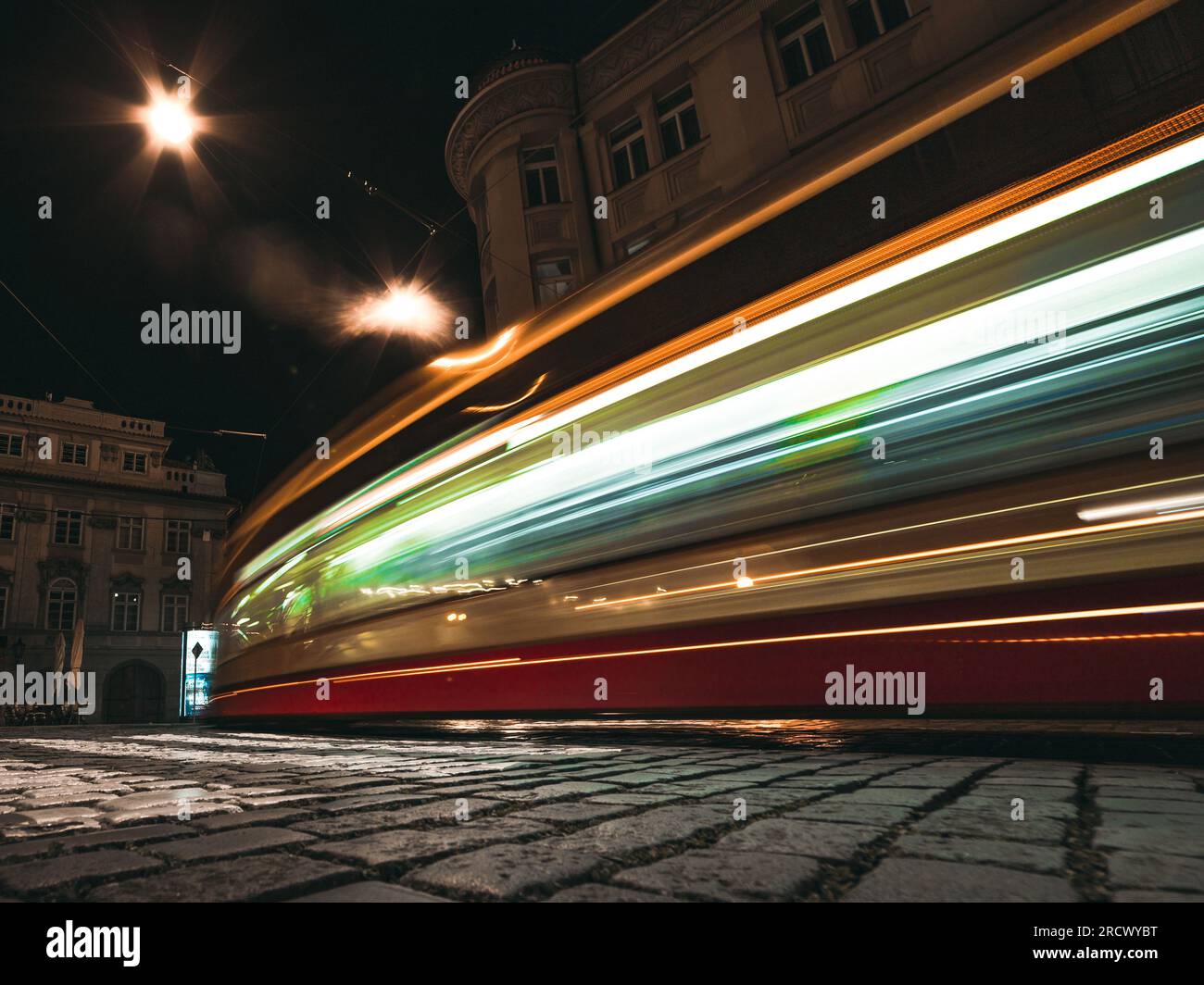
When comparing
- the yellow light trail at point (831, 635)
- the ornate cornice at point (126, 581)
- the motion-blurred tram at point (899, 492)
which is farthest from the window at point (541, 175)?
the ornate cornice at point (126, 581)

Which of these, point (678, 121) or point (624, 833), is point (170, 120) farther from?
point (678, 121)

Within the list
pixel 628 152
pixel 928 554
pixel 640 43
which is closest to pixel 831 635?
pixel 928 554

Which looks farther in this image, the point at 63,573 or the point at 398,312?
the point at 63,573

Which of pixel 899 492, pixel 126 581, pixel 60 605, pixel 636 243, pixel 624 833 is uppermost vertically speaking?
pixel 636 243

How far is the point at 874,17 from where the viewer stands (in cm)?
1214

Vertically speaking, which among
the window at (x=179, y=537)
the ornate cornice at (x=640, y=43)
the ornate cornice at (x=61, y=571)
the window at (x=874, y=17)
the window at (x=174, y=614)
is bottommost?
the window at (x=174, y=614)

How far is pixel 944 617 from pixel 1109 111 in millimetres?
2011

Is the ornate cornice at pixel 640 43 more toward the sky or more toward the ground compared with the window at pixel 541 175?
more toward the sky

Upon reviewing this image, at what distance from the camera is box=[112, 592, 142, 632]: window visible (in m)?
33.7

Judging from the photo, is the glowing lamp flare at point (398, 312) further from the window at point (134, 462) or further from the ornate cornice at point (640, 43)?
the window at point (134, 462)

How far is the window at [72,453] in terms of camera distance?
113 feet

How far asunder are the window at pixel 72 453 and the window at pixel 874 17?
3904 cm

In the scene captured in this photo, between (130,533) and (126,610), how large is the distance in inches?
154

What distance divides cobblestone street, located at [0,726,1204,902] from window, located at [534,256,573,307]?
49.0ft
